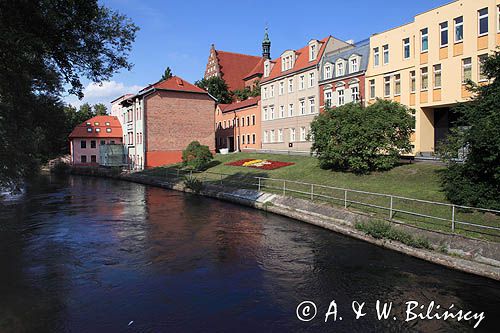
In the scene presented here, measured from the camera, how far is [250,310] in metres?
8.47

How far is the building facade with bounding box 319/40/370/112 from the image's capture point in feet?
120

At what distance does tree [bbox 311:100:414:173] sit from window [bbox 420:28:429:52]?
8.59 meters

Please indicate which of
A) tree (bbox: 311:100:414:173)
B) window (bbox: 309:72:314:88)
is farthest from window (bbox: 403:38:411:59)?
window (bbox: 309:72:314:88)

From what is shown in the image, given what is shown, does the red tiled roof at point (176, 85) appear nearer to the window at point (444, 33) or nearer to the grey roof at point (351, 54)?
the grey roof at point (351, 54)

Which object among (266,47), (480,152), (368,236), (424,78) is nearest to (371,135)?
(480,152)

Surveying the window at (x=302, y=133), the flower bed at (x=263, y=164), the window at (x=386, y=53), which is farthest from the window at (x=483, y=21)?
the window at (x=302, y=133)

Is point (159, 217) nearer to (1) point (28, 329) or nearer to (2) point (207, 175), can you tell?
(1) point (28, 329)

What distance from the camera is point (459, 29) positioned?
27250 mm

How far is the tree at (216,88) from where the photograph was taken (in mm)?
72375

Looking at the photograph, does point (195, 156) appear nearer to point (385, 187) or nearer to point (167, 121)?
point (167, 121)

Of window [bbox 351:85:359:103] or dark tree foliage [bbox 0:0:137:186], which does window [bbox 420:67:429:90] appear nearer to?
window [bbox 351:85:359:103]

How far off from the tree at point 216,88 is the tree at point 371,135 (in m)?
49.6

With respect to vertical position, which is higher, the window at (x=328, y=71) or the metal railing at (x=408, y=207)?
the window at (x=328, y=71)

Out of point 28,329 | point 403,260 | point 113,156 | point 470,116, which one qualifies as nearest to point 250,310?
point 28,329
